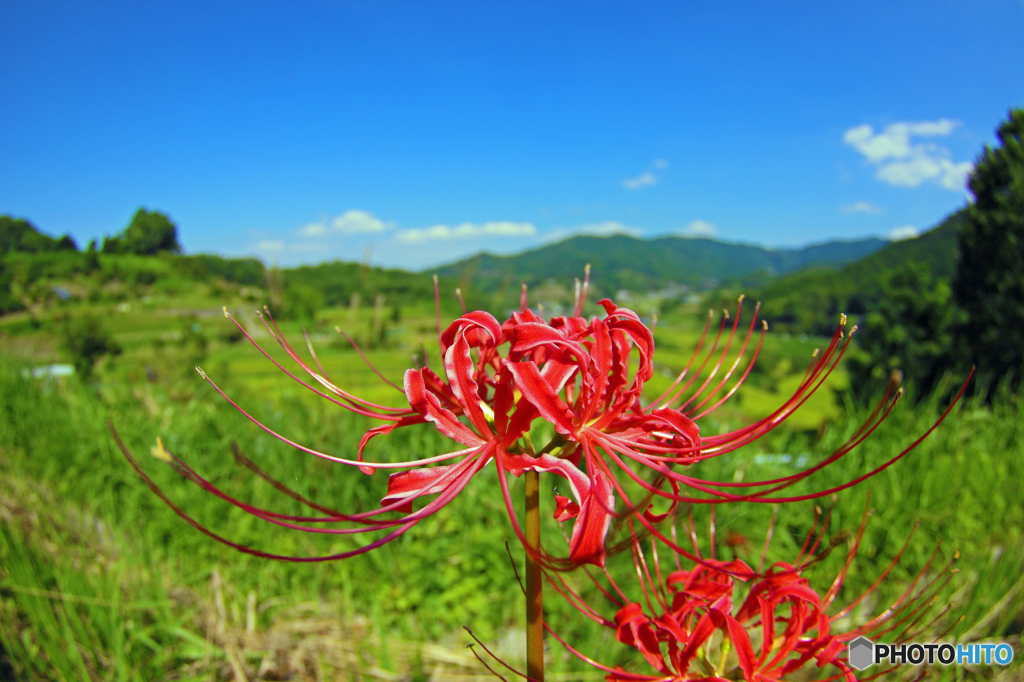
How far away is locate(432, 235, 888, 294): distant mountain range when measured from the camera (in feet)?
18.9

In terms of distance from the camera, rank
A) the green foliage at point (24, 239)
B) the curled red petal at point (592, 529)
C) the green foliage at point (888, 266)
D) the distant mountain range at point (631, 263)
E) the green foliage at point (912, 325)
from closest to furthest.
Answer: the curled red petal at point (592, 529) < the distant mountain range at point (631, 263) < the green foliage at point (24, 239) < the green foliage at point (888, 266) < the green foliage at point (912, 325)

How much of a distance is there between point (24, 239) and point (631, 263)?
17376 millimetres

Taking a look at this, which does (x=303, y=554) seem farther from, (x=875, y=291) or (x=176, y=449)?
(x=875, y=291)

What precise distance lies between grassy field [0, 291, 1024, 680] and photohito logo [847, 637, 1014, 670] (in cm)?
21

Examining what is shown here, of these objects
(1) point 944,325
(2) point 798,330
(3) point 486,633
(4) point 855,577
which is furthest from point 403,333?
(1) point 944,325

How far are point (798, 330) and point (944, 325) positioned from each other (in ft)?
73.5

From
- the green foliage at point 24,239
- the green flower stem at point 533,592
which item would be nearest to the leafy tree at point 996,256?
the green flower stem at point 533,592

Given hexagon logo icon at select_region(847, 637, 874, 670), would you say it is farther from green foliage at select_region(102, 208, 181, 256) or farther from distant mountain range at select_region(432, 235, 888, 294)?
green foliage at select_region(102, 208, 181, 256)

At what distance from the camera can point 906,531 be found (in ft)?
12.0

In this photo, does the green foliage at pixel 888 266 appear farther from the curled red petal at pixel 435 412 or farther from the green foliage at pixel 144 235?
the curled red petal at pixel 435 412

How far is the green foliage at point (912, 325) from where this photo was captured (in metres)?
24.7

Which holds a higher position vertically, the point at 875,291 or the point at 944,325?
the point at 875,291

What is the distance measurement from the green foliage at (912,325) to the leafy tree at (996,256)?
1055mm

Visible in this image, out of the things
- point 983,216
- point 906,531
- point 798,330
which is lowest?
point 906,531
